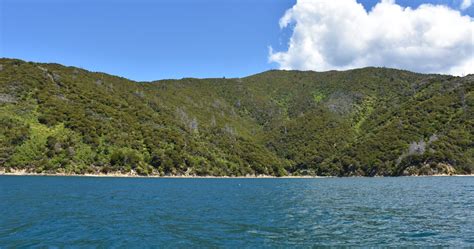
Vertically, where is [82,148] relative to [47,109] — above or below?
below

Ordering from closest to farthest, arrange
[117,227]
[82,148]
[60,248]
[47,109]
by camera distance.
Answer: [60,248], [117,227], [82,148], [47,109]

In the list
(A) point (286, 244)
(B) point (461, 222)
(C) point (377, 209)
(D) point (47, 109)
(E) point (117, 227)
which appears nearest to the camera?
(A) point (286, 244)

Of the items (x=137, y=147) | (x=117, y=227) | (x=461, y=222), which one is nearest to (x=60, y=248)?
(x=117, y=227)

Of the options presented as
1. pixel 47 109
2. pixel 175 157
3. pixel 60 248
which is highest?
pixel 47 109

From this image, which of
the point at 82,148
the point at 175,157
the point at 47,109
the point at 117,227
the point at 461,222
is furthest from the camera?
the point at 175,157

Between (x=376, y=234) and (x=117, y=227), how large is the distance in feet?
77.5

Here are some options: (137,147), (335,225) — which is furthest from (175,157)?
(335,225)

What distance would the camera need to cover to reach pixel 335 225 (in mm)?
38719

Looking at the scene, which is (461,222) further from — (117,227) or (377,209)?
(117,227)

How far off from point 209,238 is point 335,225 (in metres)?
13.7

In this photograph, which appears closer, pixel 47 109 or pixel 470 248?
pixel 470 248

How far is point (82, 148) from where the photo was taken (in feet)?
529

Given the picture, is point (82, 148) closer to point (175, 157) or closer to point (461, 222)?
point (175, 157)

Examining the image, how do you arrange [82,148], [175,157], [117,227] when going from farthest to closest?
[175,157]
[82,148]
[117,227]
